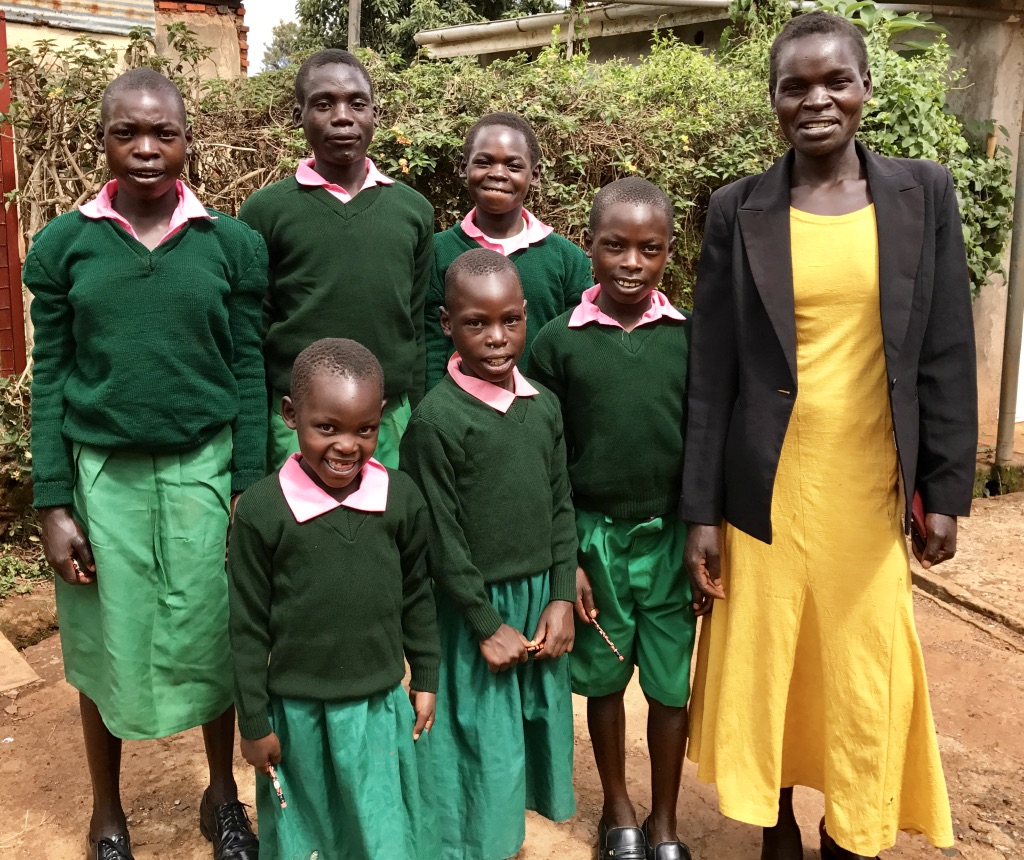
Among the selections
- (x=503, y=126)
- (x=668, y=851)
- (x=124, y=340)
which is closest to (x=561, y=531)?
(x=668, y=851)

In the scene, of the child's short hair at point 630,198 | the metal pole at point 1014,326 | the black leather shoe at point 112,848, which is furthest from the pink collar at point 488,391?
the metal pole at point 1014,326

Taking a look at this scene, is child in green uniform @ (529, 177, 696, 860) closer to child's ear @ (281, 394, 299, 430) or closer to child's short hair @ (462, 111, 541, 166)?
child's short hair @ (462, 111, 541, 166)

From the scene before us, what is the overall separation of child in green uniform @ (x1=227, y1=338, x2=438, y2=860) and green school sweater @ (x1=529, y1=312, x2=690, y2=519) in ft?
1.64

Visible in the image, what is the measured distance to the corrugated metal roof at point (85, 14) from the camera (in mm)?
5746

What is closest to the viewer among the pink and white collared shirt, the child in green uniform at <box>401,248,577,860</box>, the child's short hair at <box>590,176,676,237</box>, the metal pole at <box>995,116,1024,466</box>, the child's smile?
the child's smile

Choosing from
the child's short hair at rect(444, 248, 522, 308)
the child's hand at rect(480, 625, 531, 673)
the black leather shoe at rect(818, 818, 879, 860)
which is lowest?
the black leather shoe at rect(818, 818, 879, 860)

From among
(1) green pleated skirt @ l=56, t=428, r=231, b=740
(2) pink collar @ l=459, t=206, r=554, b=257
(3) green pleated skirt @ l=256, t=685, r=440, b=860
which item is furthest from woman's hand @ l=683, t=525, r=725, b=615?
(1) green pleated skirt @ l=56, t=428, r=231, b=740

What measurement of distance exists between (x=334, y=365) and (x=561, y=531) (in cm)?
71

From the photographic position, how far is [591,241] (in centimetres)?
249

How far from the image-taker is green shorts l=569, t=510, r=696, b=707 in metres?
2.43

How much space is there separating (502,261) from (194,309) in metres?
0.72

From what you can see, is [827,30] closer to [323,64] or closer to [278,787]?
[323,64]

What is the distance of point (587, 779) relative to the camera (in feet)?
9.86

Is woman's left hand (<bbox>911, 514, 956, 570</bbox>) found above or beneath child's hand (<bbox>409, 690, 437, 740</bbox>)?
above
